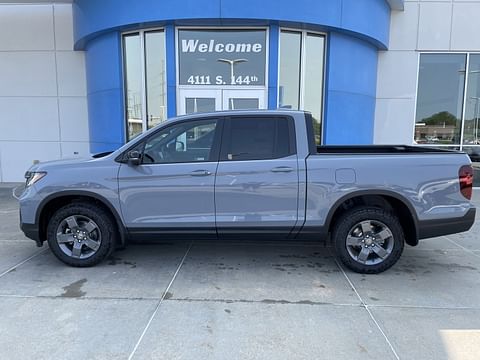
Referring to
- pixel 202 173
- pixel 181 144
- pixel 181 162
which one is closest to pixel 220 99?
pixel 181 144

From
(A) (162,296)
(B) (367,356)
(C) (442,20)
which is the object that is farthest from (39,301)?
(C) (442,20)

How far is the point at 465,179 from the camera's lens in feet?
14.1

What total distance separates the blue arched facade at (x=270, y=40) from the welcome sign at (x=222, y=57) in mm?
243

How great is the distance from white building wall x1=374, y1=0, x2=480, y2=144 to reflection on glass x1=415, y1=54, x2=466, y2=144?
30 cm

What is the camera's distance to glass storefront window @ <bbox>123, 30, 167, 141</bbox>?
8.96m

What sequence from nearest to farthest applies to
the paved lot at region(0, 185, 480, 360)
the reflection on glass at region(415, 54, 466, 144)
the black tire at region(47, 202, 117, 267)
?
1. the paved lot at region(0, 185, 480, 360)
2. the black tire at region(47, 202, 117, 267)
3. the reflection on glass at region(415, 54, 466, 144)

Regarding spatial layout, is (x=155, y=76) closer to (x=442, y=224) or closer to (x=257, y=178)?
(x=257, y=178)

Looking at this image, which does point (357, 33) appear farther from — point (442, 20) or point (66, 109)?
point (66, 109)

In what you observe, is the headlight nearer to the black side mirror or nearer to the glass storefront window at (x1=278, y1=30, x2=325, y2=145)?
the black side mirror

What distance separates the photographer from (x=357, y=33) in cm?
898

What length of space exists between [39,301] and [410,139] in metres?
10.3

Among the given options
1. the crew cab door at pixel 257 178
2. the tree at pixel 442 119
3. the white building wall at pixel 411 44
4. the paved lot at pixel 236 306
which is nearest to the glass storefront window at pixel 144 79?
the paved lot at pixel 236 306

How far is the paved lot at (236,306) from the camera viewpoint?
2969 mm

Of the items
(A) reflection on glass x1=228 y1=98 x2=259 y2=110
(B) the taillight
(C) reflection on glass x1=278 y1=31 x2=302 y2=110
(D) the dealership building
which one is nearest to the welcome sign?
(D) the dealership building
